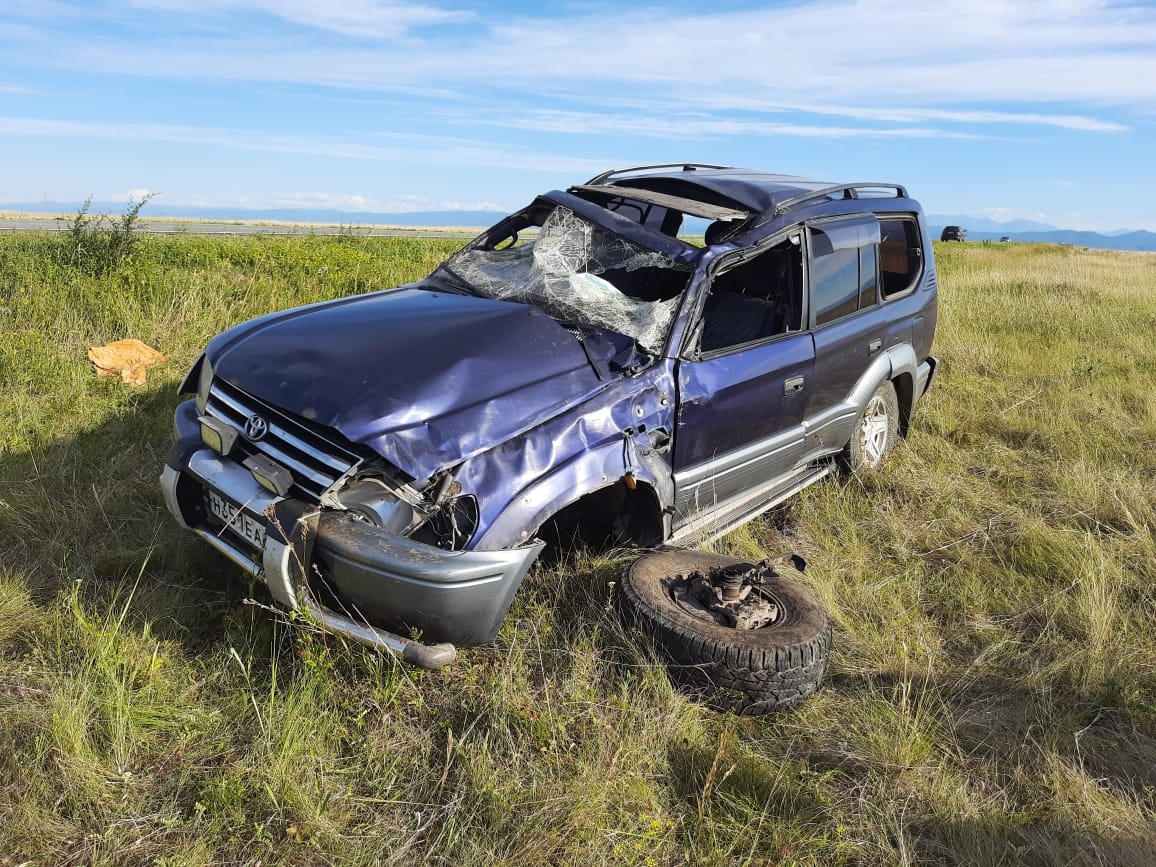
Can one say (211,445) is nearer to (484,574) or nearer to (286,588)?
(286,588)

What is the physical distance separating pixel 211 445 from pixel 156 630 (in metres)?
0.74

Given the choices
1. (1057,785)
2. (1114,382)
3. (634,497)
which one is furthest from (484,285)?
(1114,382)

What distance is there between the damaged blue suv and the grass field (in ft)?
1.10

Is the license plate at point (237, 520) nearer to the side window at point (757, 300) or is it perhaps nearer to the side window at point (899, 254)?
the side window at point (757, 300)

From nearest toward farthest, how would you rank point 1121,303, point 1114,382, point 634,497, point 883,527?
point 634,497 < point 883,527 < point 1114,382 < point 1121,303

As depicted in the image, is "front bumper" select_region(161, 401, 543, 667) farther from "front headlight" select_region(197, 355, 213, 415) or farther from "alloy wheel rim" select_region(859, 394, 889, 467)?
"alloy wheel rim" select_region(859, 394, 889, 467)

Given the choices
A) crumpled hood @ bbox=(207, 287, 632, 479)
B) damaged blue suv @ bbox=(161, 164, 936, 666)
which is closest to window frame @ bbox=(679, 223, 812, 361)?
damaged blue suv @ bbox=(161, 164, 936, 666)

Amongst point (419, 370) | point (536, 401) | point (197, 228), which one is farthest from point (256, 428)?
point (197, 228)

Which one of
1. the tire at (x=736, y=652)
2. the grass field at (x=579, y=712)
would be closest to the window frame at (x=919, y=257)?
the grass field at (x=579, y=712)

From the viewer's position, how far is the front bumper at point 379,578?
8.09 feet

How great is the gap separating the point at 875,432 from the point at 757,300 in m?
1.32

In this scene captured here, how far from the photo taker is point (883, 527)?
446 centimetres

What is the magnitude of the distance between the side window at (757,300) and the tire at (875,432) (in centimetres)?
90

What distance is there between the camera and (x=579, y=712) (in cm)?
271
